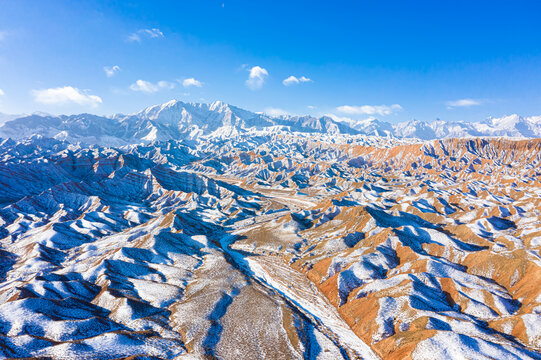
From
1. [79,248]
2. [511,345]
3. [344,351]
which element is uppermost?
[511,345]

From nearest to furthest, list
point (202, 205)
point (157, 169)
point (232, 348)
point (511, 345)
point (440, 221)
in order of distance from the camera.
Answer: point (511, 345) → point (232, 348) → point (440, 221) → point (202, 205) → point (157, 169)

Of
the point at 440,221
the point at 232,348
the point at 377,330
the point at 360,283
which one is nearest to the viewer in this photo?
the point at 232,348

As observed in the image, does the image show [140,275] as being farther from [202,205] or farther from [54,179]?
[54,179]

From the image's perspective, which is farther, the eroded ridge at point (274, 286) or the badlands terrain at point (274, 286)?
the eroded ridge at point (274, 286)

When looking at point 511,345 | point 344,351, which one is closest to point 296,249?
point 344,351

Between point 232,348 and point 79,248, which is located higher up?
point 232,348

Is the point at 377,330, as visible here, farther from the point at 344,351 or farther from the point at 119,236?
the point at 119,236

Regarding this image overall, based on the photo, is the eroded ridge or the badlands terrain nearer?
the badlands terrain

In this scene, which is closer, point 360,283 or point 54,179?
point 360,283

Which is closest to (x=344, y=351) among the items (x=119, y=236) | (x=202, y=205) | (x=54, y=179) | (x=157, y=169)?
(x=119, y=236)
